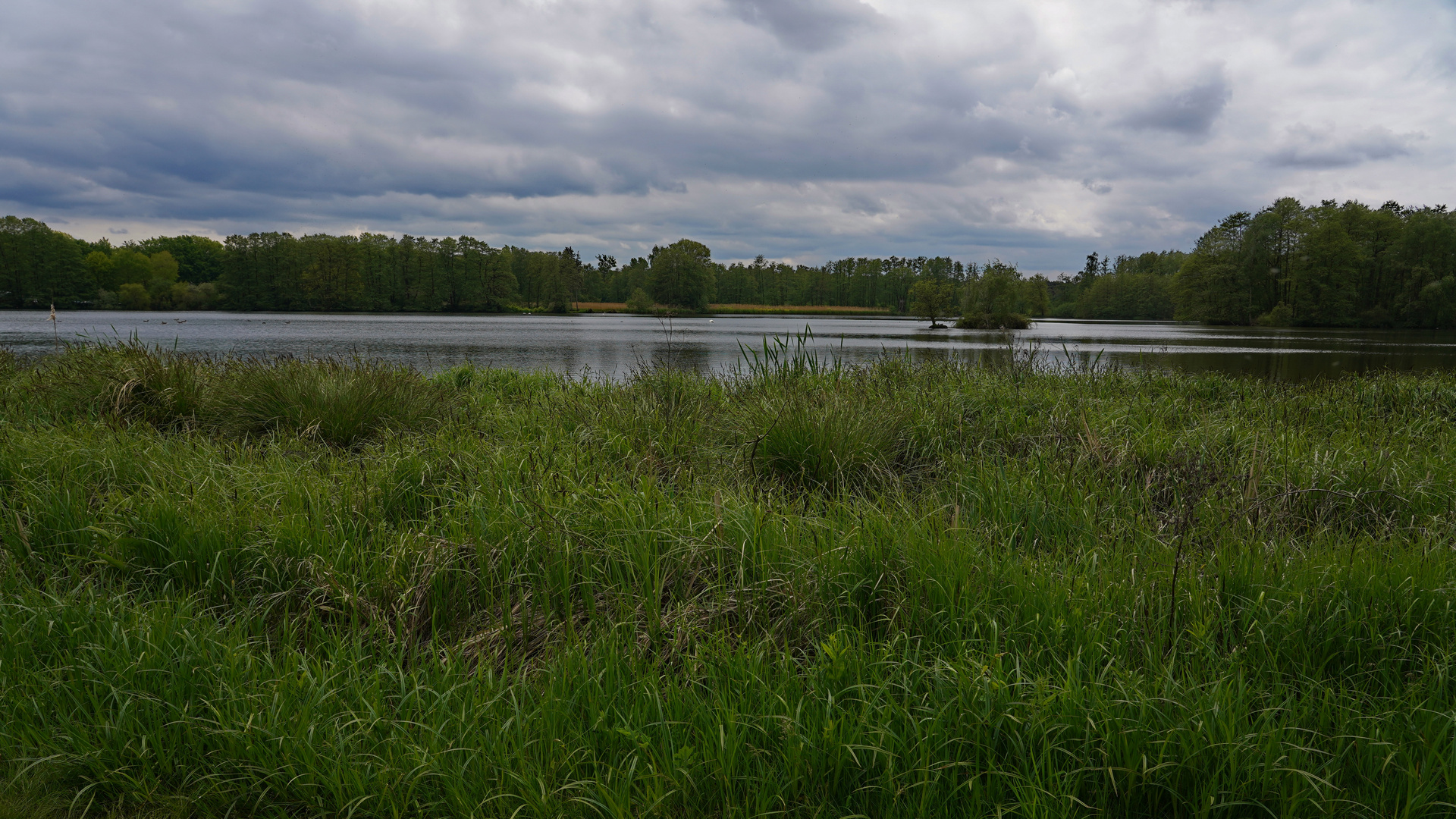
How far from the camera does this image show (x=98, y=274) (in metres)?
84.9

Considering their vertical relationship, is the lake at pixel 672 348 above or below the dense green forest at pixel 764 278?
below

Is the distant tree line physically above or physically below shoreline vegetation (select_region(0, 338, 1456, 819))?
above

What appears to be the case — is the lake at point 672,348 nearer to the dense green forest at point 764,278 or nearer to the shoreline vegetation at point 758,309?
the dense green forest at point 764,278

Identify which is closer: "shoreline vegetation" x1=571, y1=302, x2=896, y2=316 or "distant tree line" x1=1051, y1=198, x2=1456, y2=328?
"distant tree line" x1=1051, y1=198, x2=1456, y2=328

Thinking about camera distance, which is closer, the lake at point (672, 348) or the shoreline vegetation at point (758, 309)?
the lake at point (672, 348)

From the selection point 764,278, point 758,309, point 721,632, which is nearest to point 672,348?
point 721,632

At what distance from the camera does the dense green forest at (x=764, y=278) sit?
61906mm

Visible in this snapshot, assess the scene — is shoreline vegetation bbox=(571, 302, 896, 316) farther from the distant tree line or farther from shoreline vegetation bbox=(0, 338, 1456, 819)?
shoreline vegetation bbox=(0, 338, 1456, 819)

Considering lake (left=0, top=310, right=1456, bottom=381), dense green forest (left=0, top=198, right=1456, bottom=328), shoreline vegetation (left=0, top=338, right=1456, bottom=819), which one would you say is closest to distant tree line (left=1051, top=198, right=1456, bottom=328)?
dense green forest (left=0, top=198, right=1456, bottom=328)

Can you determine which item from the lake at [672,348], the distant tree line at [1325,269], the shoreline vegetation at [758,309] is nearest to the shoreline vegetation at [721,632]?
the lake at [672,348]

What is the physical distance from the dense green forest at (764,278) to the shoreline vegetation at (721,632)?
201ft

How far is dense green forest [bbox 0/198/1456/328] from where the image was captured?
61906 millimetres

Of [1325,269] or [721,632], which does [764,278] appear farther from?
[721,632]

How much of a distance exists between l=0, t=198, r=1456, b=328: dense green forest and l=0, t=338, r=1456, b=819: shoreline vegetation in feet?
201
